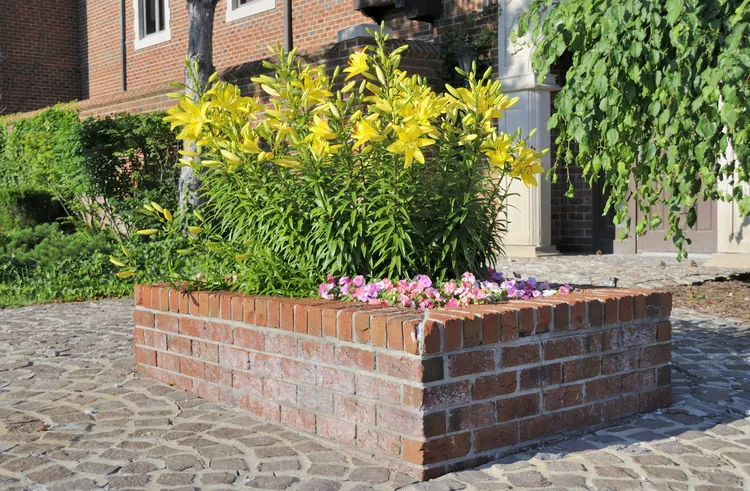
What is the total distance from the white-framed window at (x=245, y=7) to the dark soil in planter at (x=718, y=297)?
964 centimetres

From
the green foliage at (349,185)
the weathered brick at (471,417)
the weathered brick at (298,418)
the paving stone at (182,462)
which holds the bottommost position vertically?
the paving stone at (182,462)

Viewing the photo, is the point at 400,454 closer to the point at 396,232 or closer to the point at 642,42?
the point at 396,232

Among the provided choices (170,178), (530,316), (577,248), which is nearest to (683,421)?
(530,316)

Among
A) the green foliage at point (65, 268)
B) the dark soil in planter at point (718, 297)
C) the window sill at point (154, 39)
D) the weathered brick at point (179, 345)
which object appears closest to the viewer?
the weathered brick at point (179, 345)

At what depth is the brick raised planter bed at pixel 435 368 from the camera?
307 cm

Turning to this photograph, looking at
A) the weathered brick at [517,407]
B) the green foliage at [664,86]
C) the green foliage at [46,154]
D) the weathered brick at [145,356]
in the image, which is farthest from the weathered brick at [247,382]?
the green foliage at [46,154]

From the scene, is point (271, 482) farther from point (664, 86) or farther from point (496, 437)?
point (664, 86)

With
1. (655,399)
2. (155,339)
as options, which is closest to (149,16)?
(155,339)

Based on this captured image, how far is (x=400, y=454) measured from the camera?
311 cm

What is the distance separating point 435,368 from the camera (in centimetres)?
304

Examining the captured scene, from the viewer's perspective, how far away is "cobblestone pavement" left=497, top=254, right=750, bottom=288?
8289 millimetres

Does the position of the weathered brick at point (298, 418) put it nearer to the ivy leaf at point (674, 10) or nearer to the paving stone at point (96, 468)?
the paving stone at point (96, 468)

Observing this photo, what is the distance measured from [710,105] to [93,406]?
3.23 m

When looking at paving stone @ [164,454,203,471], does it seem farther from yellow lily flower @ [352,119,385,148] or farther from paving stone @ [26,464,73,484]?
yellow lily flower @ [352,119,385,148]
